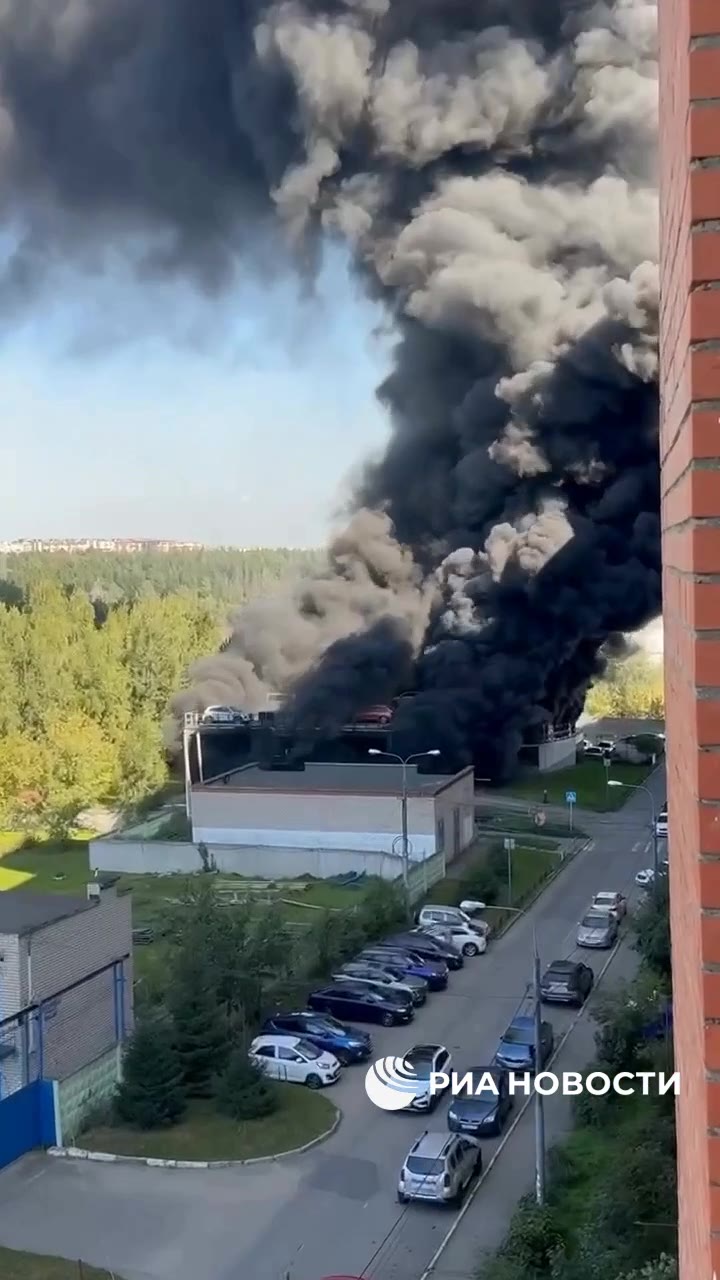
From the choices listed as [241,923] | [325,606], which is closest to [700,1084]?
[241,923]

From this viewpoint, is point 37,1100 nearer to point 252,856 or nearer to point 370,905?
point 370,905

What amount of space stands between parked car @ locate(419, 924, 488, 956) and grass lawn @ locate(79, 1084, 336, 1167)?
517 cm

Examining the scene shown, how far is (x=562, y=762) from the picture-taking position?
104 ft

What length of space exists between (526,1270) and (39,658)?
30534 millimetres

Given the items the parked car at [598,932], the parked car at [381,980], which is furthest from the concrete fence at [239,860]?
the parked car at [381,980]

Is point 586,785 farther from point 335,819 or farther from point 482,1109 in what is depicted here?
point 482,1109

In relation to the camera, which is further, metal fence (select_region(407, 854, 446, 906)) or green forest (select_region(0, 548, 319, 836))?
green forest (select_region(0, 548, 319, 836))

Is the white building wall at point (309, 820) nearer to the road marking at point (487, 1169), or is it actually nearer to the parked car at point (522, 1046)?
Result: the road marking at point (487, 1169)

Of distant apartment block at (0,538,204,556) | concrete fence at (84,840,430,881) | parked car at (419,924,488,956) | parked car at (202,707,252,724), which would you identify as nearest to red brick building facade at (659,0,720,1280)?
parked car at (419,924,488,956)

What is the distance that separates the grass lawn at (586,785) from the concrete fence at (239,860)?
7.91m

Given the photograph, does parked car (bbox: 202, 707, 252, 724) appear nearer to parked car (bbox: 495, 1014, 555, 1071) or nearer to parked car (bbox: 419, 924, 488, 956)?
parked car (bbox: 419, 924, 488, 956)

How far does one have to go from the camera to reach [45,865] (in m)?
23.3

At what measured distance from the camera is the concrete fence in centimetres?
2053

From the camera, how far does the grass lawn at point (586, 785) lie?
27641mm
